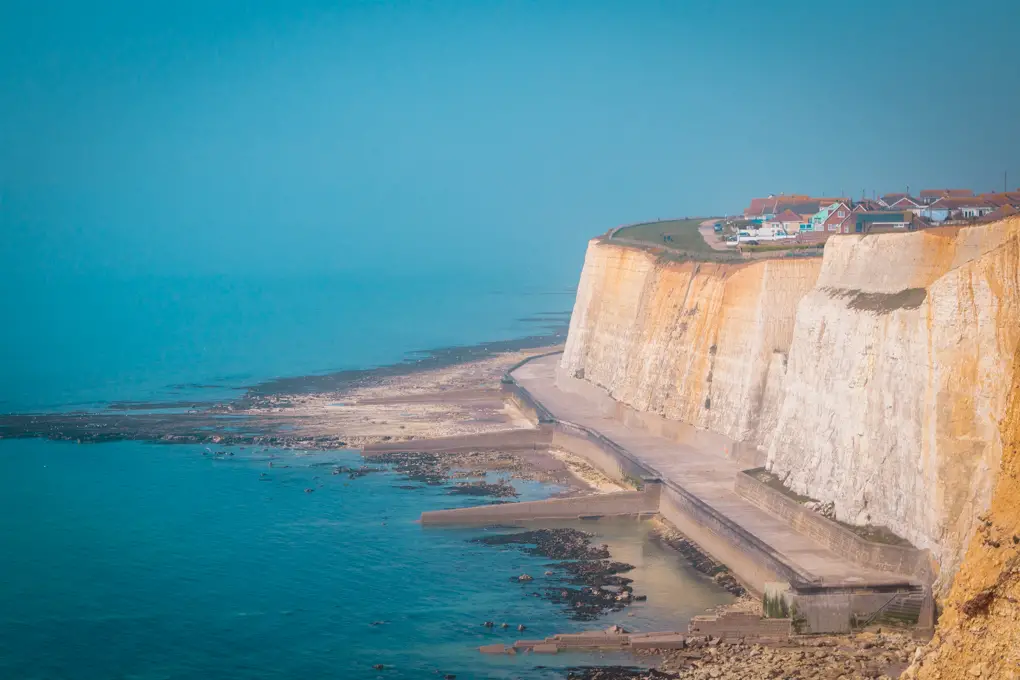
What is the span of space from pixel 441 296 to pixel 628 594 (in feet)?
491

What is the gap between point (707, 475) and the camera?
36.8 metres

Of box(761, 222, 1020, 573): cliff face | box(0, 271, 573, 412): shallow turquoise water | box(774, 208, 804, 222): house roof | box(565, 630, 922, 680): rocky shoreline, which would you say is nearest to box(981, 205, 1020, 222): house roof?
box(761, 222, 1020, 573): cliff face

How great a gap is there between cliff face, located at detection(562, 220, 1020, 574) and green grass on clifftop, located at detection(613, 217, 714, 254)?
6240 mm

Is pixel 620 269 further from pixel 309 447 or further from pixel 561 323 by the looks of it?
pixel 561 323

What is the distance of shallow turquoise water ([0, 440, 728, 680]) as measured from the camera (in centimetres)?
2620

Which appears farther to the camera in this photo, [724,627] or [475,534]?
[475,534]

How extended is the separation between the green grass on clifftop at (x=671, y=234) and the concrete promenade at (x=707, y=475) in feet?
28.0

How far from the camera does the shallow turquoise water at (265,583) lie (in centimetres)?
2620

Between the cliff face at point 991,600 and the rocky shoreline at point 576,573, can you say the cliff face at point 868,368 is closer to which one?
the cliff face at point 991,600

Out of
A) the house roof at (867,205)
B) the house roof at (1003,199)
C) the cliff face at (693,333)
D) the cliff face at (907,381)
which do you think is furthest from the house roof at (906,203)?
the cliff face at (907,381)

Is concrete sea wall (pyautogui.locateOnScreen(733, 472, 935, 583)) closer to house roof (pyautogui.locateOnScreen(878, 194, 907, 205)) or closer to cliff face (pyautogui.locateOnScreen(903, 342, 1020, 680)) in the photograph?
cliff face (pyautogui.locateOnScreen(903, 342, 1020, 680))

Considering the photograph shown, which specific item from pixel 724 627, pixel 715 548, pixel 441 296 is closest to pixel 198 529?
pixel 715 548

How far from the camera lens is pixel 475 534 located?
35875mm

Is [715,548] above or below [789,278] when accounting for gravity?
below
